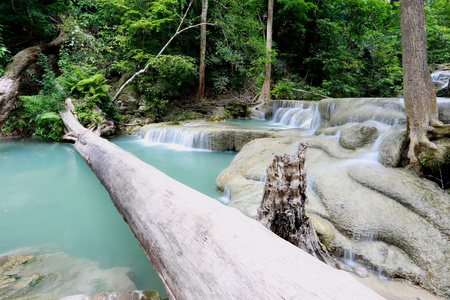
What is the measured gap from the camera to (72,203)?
3746mm

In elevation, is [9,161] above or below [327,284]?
below

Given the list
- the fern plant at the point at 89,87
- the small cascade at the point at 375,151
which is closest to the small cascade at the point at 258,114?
the fern plant at the point at 89,87

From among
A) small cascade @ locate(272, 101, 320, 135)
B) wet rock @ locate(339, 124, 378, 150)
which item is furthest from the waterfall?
wet rock @ locate(339, 124, 378, 150)

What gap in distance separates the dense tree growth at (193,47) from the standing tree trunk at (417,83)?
7982 mm

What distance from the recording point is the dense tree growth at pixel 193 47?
8.96 metres

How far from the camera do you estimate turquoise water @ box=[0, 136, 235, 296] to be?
2.49 metres

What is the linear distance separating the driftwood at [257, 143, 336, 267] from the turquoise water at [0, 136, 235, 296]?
1.21 meters

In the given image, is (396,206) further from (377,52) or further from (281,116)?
(377,52)

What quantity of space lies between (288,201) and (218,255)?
784mm

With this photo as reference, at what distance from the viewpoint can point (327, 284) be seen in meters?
0.79

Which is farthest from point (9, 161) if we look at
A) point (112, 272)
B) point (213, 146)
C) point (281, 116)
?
point (281, 116)

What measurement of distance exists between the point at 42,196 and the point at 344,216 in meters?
4.82

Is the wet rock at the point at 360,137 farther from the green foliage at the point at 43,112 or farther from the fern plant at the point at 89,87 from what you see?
the green foliage at the point at 43,112

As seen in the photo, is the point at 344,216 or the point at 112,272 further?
the point at 344,216
